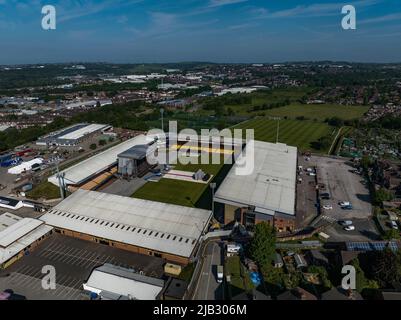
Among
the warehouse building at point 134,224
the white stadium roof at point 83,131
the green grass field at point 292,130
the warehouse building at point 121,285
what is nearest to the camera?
the warehouse building at point 121,285

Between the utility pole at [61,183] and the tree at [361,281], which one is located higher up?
the utility pole at [61,183]

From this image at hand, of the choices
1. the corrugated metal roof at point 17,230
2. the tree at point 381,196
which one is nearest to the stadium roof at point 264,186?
the tree at point 381,196

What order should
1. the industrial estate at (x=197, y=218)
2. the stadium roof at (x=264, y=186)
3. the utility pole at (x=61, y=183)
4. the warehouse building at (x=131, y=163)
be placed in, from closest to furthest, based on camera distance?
the industrial estate at (x=197, y=218) < the stadium roof at (x=264, y=186) < the utility pole at (x=61, y=183) < the warehouse building at (x=131, y=163)

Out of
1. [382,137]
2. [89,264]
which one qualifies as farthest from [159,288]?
[382,137]

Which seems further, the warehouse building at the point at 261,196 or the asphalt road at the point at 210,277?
the warehouse building at the point at 261,196

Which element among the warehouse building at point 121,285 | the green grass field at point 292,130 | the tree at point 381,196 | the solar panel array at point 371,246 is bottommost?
the warehouse building at point 121,285

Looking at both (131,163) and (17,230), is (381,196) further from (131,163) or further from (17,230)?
(17,230)

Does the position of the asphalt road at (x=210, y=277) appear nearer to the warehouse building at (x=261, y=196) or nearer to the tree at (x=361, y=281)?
the warehouse building at (x=261, y=196)
